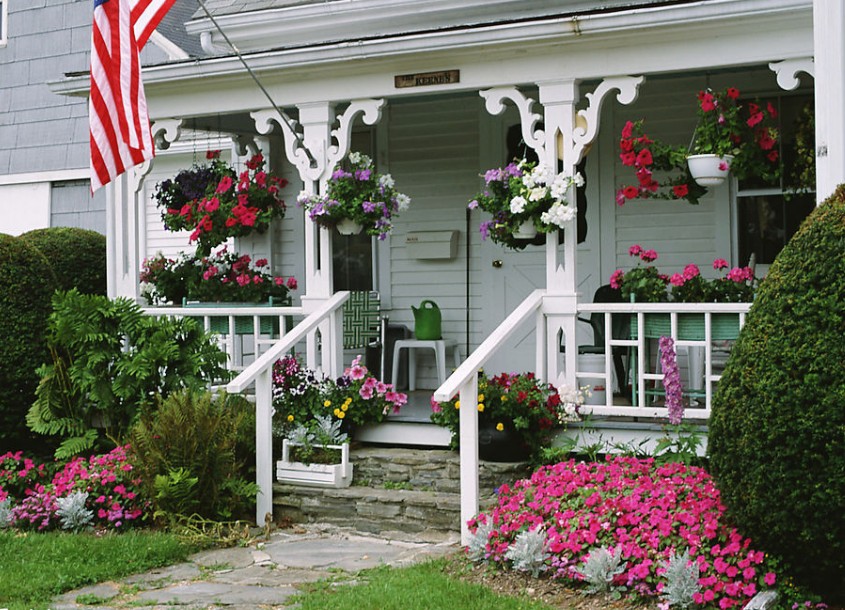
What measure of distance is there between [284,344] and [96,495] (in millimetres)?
1611

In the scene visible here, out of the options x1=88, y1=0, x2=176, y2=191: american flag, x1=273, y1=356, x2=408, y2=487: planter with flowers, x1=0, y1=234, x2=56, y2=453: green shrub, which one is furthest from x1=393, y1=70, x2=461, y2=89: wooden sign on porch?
x1=0, y1=234, x2=56, y2=453: green shrub

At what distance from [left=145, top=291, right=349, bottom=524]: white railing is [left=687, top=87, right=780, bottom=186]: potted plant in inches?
112

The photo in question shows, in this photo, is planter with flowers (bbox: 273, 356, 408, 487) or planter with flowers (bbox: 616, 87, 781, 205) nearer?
planter with flowers (bbox: 616, 87, 781, 205)

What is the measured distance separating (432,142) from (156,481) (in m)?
4.36

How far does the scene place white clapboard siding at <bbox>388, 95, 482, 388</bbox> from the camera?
9.92 meters

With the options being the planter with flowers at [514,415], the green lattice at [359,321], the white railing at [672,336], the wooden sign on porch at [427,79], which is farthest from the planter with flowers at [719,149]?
the green lattice at [359,321]

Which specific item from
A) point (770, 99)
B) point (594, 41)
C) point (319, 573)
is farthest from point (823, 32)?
point (319, 573)

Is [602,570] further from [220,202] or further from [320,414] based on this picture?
[220,202]

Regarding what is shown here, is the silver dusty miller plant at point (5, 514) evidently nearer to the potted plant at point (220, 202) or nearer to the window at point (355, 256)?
the potted plant at point (220, 202)

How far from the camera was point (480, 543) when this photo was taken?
236 inches

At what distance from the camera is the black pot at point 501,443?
712cm

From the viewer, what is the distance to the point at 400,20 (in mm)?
10414

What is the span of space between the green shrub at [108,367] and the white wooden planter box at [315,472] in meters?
0.92

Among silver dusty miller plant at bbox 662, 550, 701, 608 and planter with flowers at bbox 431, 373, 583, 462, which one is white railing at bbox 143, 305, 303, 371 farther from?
silver dusty miller plant at bbox 662, 550, 701, 608
